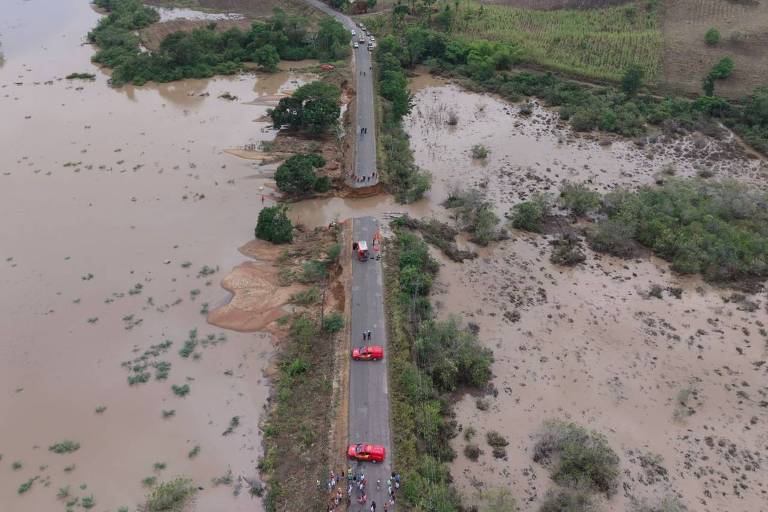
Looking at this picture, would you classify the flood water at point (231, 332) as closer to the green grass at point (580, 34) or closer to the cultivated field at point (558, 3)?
the green grass at point (580, 34)

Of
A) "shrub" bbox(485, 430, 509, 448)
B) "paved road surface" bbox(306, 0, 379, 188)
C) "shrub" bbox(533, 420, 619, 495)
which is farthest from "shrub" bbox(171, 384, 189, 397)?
"paved road surface" bbox(306, 0, 379, 188)

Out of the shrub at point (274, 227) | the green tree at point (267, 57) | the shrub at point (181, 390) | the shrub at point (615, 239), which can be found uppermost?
the green tree at point (267, 57)

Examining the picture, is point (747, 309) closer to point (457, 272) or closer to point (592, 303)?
point (592, 303)

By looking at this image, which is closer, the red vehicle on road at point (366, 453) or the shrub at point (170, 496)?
the shrub at point (170, 496)

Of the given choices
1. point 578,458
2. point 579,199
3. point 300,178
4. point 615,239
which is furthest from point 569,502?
point 300,178

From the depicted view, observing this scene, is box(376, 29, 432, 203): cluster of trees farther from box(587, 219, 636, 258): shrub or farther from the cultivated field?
the cultivated field

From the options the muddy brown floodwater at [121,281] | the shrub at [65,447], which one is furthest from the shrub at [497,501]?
the shrub at [65,447]

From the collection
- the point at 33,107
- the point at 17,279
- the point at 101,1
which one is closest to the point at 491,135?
the point at 17,279

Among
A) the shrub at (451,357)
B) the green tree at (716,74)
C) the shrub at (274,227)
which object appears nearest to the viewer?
the shrub at (451,357)
